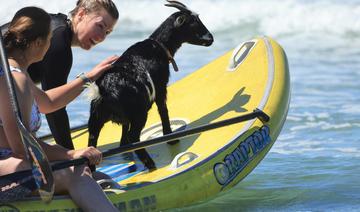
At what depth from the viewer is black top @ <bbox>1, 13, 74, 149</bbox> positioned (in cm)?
475

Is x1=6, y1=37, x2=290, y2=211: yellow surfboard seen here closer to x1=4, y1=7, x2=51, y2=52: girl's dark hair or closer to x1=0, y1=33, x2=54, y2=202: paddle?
x1=0, y1=33, x2=54, y2=202: paddle

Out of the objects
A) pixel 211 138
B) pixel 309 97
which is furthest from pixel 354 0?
pixel 211 138

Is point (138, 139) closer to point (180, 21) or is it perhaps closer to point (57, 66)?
point (57, 66)

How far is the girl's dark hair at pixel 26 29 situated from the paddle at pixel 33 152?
0.32 feet

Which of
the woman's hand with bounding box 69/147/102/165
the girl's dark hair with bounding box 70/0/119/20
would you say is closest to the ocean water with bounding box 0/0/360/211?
the woman's hand with bounding box 69/147/102/165

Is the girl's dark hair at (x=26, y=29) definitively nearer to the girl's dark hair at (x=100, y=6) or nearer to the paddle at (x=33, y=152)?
the paddle at (x=33, y=152)

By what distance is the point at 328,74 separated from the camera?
410 inches

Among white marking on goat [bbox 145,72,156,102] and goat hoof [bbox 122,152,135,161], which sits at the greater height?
white marking on goat [bbox 145,72,156,102]

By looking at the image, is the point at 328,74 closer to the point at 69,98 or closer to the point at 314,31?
the point at 314,31

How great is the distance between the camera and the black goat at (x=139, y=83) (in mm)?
4785

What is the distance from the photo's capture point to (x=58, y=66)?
4.77m

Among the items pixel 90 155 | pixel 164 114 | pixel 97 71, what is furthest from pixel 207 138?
pixel 90 155

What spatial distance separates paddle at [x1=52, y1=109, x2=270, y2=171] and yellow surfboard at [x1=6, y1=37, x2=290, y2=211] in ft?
0.18

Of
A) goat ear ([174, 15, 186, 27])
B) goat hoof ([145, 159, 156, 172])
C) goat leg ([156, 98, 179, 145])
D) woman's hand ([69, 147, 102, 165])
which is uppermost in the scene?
goat ear ([174, 15, 186, 27])
